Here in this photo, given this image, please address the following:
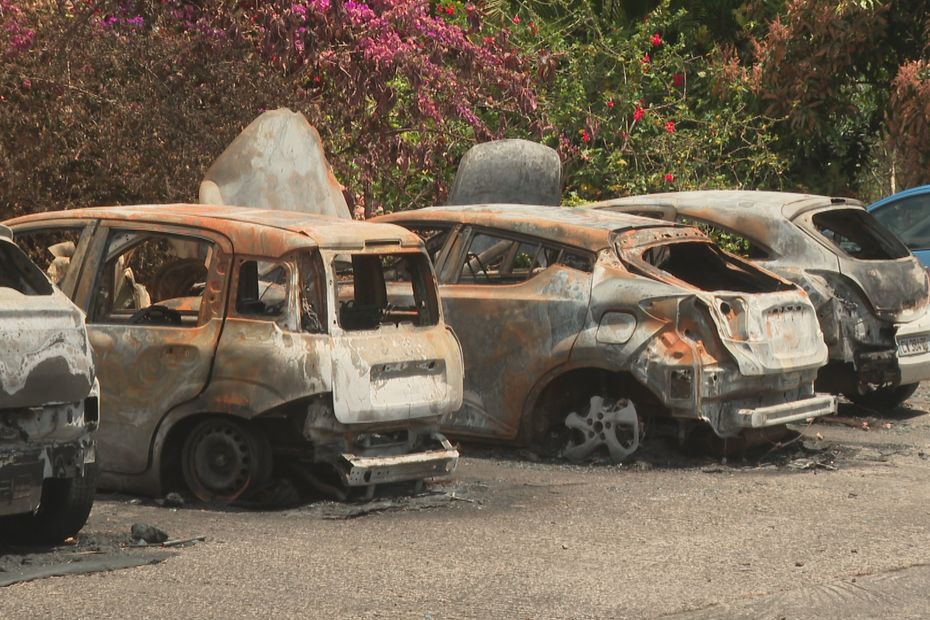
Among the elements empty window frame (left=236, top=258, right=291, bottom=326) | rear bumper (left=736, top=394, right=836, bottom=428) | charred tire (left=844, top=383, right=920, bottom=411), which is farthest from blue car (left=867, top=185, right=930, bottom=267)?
empty window frame (left=236, top=258, right=291, bottom=326)

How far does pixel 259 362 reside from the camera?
8.77 meters

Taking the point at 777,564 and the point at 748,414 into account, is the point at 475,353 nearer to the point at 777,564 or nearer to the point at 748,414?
the point at 748,414

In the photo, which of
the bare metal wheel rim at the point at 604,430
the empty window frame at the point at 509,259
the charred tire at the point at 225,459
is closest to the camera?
the charred tire at the point at 225,459

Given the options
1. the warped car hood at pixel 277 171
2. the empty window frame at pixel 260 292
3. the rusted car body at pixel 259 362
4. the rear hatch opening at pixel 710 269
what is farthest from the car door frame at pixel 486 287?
the warped car hood at pixel 277 171

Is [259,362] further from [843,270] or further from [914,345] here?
[914,345]

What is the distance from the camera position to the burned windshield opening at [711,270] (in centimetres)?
1134

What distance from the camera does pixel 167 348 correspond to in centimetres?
899

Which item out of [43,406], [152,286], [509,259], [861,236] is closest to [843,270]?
[861,236]

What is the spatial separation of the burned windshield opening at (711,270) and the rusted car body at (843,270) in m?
1.03

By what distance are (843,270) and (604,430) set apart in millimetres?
2746

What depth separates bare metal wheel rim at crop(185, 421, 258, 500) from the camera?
29.5 ft

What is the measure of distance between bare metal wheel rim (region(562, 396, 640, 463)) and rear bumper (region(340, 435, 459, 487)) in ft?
5.29

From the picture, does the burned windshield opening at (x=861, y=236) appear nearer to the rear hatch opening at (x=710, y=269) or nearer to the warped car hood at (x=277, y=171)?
the rear hatch opening at (x=710, y=269)

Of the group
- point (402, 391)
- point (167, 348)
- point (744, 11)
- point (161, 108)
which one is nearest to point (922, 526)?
point (402, 391)
